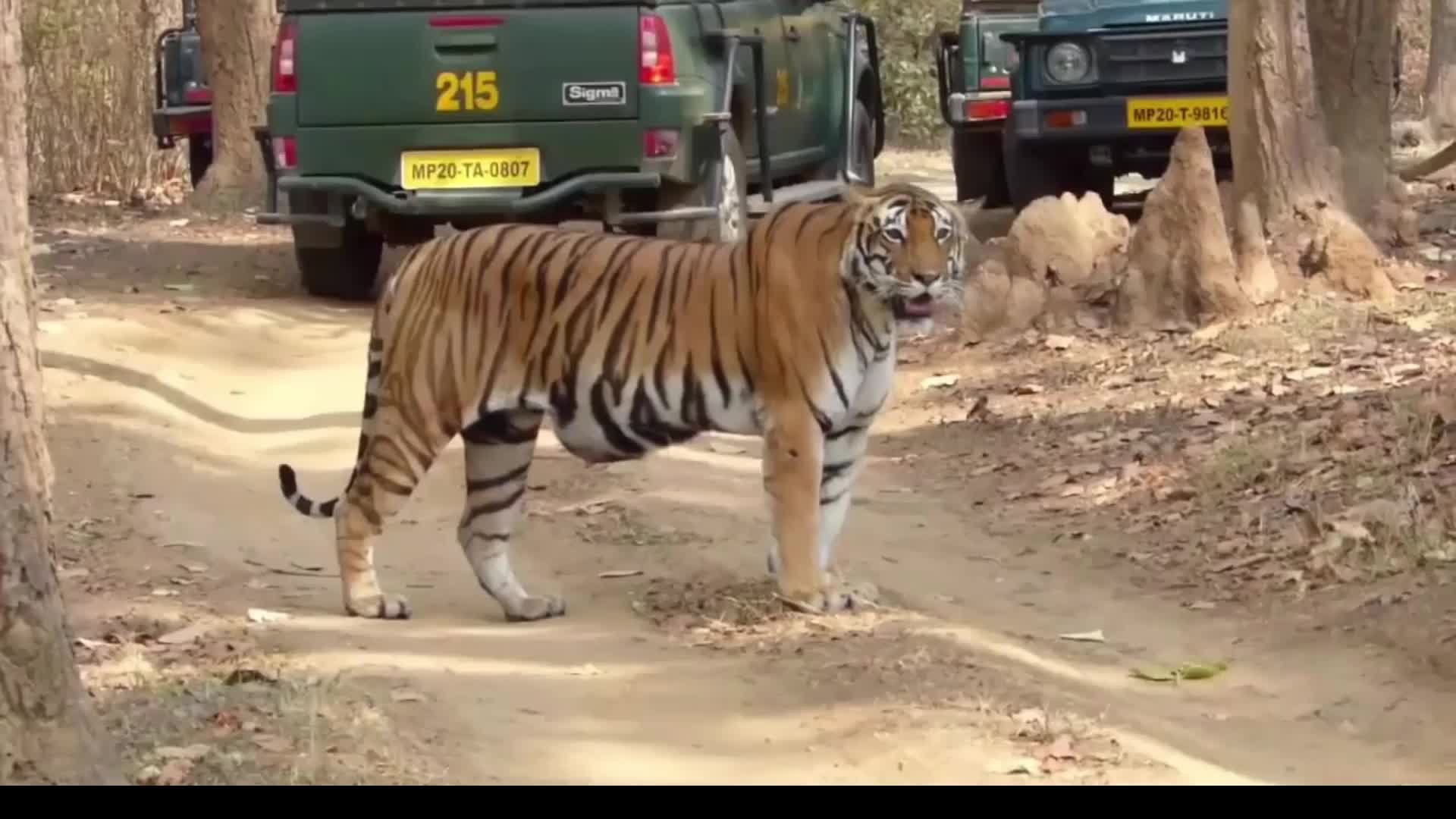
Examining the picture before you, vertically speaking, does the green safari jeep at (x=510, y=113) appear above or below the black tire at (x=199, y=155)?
above

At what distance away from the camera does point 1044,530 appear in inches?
334

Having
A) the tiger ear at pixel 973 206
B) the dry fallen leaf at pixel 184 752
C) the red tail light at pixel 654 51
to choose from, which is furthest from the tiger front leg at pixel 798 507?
the tiger ear at pixel 973 206

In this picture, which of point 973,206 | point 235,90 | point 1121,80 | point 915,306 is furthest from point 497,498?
point 973,206

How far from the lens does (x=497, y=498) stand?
7.20 m

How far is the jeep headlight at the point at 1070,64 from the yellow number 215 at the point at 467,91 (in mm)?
4026

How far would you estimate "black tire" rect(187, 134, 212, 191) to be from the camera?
60.6ft

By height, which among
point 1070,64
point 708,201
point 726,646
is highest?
point 1070,64

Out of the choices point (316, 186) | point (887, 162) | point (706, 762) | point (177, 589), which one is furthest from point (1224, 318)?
point (887, 162)

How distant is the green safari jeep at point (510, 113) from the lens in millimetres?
12000

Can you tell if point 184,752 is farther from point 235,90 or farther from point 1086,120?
point 235,90

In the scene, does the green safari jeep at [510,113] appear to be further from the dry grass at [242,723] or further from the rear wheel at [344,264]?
the dry grass at [242,723]

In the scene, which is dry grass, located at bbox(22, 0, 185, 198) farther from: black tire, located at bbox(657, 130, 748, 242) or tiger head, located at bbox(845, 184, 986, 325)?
tiger head, located at bbox(845, 184, 986, 325)

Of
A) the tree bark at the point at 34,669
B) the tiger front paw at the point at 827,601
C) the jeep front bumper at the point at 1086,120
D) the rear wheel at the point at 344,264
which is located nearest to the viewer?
the tree bark at the point at 34,669

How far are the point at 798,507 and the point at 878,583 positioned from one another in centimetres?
89
